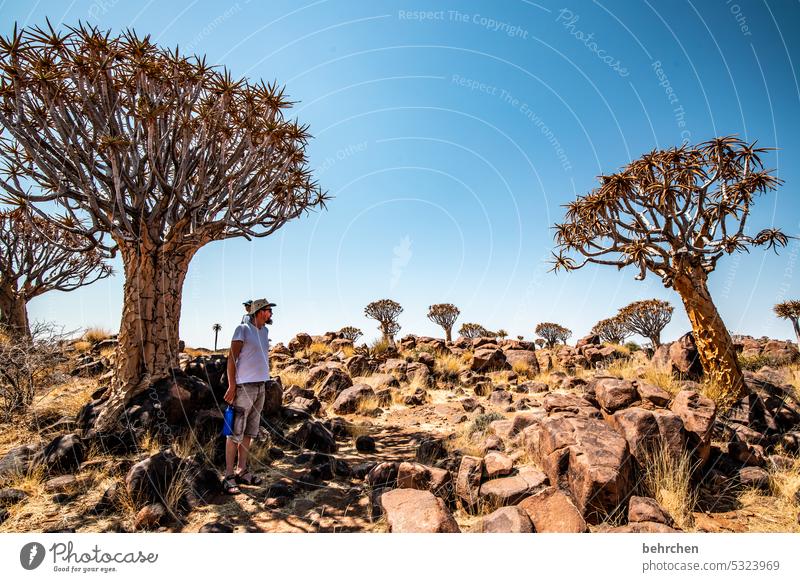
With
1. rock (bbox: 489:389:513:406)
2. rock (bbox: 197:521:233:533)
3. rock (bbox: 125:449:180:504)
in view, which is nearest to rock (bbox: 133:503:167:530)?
rock (bbox: 125:449:180:504)

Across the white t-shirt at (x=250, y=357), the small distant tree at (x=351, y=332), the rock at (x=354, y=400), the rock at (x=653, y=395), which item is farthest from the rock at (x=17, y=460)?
the small distant tree at (x=351, y=332)

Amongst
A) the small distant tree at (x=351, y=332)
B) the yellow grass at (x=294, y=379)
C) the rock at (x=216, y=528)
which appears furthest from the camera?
the small distant tree at (x=351, y=332)

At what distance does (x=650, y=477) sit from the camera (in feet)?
12.8

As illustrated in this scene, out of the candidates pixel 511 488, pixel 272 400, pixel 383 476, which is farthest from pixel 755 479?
pixel 272 400

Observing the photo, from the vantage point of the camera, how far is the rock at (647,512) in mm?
3197

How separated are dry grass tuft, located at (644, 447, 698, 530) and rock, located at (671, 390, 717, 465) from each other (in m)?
0.40

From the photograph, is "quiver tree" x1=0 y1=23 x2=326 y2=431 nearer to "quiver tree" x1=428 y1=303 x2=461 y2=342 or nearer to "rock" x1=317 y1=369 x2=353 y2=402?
"rock" x1=317 y1=369 x2=353 y2=402

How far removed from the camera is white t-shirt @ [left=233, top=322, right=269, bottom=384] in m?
4.58

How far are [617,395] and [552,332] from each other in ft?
76.4

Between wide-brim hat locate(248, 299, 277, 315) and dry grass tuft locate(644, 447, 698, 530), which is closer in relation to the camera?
dry grass tuft locate(644, 447, 698, 530)

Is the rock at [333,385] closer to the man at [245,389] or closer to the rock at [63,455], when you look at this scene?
the man at [245,389]

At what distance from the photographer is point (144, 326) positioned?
5.78 m

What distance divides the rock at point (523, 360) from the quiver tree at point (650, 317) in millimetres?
10126

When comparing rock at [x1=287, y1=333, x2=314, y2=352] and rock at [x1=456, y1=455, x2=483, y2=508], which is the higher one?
rock at [x1=287, y1=333, x2=314, y2=352]
